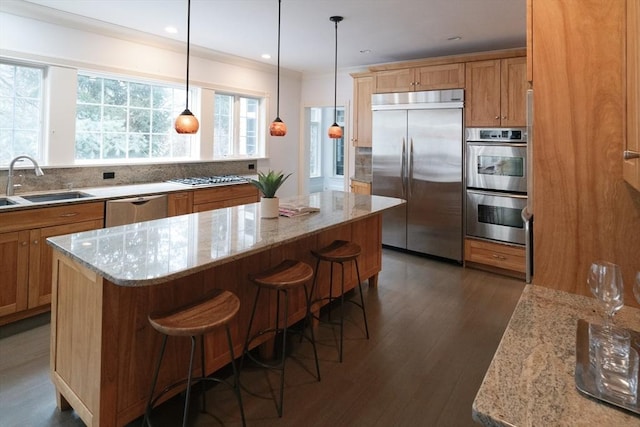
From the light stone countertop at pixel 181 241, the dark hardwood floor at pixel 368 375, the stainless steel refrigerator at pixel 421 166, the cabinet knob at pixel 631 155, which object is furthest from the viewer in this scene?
the stainless steel refrigerator at pixel 421 166

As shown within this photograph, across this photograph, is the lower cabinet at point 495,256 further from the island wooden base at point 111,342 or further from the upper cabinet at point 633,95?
the upper cabinet at point 633,95

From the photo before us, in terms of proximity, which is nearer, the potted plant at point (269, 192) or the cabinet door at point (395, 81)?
the potted plant at point (269, 192)

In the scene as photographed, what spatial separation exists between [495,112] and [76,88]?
14.7 ft

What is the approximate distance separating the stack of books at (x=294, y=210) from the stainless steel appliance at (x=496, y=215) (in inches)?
94.3

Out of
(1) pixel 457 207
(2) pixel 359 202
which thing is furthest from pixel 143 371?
(1) pixel 457 207

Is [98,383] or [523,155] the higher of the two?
[523,155]

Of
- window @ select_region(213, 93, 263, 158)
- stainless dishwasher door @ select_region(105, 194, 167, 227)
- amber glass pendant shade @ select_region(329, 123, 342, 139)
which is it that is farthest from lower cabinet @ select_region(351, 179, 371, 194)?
stainless dishwasher door @ select_region(105, 194, 167, 227)

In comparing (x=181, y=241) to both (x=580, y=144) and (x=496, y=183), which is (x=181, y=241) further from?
(x=496, y=183)

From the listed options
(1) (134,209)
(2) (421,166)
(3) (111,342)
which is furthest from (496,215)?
(3) (111,342)

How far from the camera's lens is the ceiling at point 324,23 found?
3.38 meters

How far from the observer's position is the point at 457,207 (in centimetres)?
466

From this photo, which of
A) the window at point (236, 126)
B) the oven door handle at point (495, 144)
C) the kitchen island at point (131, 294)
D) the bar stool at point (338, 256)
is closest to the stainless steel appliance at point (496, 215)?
the oven door handle at point (495, 144)

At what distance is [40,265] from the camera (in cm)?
313

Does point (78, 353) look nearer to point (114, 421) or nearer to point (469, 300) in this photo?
point (114, 421)
